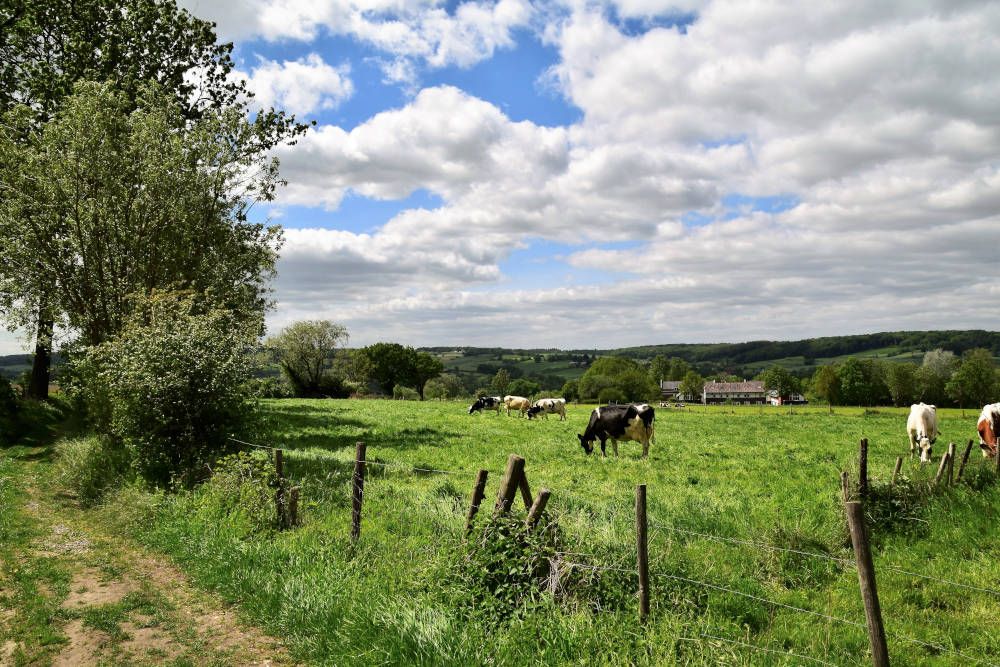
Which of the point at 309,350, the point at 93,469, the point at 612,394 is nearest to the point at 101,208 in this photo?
the point at 93,469

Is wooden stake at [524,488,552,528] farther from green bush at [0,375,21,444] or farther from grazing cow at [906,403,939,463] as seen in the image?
green bush at [0,375,21,444]

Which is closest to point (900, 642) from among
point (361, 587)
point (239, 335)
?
point (361, 587)

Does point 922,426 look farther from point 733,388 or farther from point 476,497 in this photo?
point 733,388

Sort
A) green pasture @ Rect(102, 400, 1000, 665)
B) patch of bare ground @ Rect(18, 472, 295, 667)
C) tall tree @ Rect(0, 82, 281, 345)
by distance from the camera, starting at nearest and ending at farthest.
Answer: green pasture @ Rect(102, 400, 1000, 665)
patch of bare ground @ Rect(18, 472, 295, 667)
tall tree @ Rect(0, 82, 281, 345)

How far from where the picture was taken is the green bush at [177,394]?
14719mm

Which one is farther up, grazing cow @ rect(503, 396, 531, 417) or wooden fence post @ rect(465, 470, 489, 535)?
wooden fence post @ rect(465, 470, 489, 535)

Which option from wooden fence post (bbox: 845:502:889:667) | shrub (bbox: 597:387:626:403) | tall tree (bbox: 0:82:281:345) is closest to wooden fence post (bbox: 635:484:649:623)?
wooden fence post (bbox: 845:502:889:667)

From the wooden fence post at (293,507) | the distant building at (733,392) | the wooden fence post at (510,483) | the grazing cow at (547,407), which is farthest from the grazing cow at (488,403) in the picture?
the distant building at (733,392)

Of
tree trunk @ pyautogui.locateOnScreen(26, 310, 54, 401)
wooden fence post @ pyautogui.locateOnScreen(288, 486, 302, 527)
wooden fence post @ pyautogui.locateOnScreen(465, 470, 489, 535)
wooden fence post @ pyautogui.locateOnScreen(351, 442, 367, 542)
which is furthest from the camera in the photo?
tree trunk @ pyautogui.locateOnScreen(26, 310, 54, 401)

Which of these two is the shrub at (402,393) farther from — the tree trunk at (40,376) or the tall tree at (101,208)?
the tall tree at (101,208)

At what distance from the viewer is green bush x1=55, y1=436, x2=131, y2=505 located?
14742mm

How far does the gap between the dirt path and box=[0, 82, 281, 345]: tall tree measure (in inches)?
408

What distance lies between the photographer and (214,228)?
80.4ft

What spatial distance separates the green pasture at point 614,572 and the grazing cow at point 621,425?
7.12 m
